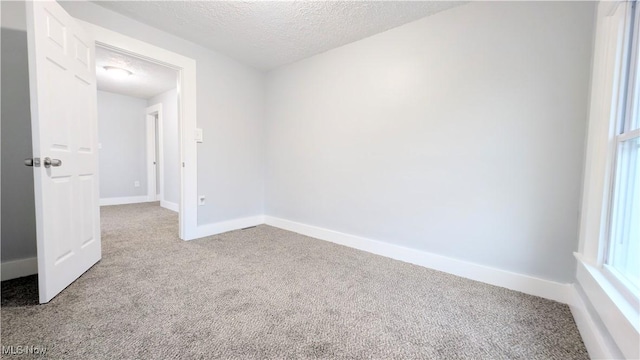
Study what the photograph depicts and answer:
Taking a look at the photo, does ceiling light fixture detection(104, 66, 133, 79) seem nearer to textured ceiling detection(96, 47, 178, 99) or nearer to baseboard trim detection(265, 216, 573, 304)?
textured ceiling detection(96, 47, 178, 99)

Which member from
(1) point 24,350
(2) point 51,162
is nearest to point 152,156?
(2) point 51,162

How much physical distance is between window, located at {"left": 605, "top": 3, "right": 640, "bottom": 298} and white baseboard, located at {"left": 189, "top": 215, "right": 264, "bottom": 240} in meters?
3.33

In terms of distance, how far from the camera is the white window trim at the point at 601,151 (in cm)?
125

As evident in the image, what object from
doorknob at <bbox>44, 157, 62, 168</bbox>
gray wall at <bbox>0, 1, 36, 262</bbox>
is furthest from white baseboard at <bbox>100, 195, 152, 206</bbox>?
doorknob at <bbox>44, 157, 62, 168</bbox>

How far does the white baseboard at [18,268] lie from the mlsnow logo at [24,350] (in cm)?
108

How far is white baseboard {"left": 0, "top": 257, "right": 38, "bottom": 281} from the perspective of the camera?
1836 millimetres

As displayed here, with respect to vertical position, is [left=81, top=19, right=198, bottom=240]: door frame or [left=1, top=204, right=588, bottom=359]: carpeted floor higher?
[left=81, top=19, right=198, bottom=240]: door frame

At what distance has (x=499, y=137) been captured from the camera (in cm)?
189

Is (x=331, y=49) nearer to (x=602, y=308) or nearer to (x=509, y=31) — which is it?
(x=509, y=31)

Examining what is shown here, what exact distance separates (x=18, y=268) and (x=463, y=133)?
3.67m

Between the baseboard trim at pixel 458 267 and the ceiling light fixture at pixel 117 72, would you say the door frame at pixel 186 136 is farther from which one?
the ceiling light fixture at pixel 117 72

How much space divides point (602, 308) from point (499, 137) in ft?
3.94

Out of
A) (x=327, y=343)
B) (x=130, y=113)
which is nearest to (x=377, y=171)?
(x=327, y=343)

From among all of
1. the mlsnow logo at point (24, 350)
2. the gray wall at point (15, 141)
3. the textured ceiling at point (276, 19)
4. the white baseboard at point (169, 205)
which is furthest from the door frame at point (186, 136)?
the white baseboard at point (169, 205)
